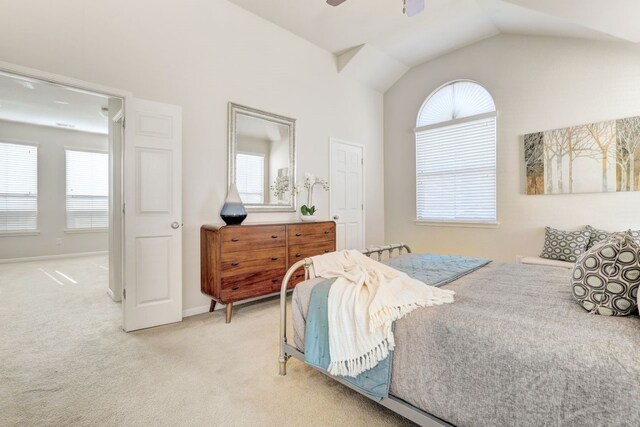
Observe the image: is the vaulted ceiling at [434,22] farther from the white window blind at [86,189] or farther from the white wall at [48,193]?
the white wall at [48,193]

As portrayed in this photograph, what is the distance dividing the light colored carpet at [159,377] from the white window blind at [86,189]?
181 inches

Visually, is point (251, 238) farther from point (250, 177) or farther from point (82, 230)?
point (82, 230)

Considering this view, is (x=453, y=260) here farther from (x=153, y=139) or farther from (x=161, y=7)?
(x=161, y=7)

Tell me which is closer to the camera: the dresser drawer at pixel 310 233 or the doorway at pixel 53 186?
the dresser drawer at pixel 310 233

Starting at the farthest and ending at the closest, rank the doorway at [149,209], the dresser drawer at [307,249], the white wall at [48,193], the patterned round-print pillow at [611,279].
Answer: the white wall at [48,193] < the dresser drawer at [307,249] < the doorway at [149,209] < the patterned round-print pillow at [611,279]

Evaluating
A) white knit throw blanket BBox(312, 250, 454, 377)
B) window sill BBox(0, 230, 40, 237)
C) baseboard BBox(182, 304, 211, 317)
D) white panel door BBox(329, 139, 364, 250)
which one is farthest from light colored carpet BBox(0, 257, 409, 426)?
window sill BBox(0, 230, 40, 237)

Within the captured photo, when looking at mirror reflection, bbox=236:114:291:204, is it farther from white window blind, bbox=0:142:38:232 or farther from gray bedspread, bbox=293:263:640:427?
white window blind, bbox=0:142:38:232

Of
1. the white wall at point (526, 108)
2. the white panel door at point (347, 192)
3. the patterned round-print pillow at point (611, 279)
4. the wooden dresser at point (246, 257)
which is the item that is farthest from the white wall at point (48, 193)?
the patterned round-print pillow at point (611, 279)

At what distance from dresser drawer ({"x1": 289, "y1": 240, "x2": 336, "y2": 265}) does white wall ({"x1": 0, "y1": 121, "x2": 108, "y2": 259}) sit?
6487 millimetres

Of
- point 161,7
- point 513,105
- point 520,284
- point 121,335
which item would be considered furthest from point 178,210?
point 513,105

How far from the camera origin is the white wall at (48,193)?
20.9 feet

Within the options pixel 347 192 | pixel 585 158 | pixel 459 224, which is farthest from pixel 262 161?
pixel 585 158

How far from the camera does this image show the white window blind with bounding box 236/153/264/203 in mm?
3699

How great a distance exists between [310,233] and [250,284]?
103 centimetres
